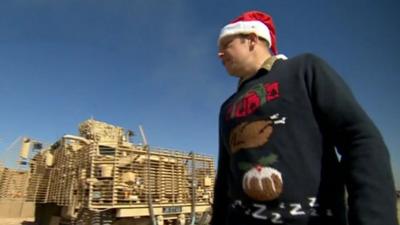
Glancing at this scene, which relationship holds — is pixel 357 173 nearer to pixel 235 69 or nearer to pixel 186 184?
pixel 235 69

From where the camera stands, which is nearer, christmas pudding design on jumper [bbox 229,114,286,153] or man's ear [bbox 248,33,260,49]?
christmas pudding design on jumper [bbox 229,114,286,153]

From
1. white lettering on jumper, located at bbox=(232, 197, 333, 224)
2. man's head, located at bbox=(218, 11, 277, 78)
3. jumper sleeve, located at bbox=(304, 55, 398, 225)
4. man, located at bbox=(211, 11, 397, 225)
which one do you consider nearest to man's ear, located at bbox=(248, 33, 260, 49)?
man's head, located at bbox=(218, 11, 277, 78)

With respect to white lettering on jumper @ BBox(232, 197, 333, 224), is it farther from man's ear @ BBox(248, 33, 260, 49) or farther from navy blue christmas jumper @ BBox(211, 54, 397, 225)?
man's ear @ BBox(248, 33, 260, 49)

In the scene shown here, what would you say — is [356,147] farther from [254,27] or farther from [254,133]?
[254,27]

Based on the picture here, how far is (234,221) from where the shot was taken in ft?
4.92

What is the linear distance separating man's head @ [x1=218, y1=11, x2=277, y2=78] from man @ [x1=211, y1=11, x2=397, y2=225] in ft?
0.39

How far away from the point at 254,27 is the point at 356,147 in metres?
0.90

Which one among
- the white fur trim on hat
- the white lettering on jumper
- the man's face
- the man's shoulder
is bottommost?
the white lettering on jumper

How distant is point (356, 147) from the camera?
1.28 metres

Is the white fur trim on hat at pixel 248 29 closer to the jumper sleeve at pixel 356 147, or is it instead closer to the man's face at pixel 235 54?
the man's face at pixel 235 54

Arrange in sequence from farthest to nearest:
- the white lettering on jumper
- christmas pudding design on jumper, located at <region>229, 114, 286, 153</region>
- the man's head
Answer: the man's head < christmas pudding design on jumper, located at <region>229, 114, 286, 153</region> < the white lettering on jumper

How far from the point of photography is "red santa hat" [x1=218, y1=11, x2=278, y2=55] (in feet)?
6.30

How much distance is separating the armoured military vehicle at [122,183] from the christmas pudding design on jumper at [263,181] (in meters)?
9.25

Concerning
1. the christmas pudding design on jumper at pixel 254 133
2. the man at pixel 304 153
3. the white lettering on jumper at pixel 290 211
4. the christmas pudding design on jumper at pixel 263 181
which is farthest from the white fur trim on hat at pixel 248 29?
the white lettering on jumper at pixel 290 211
